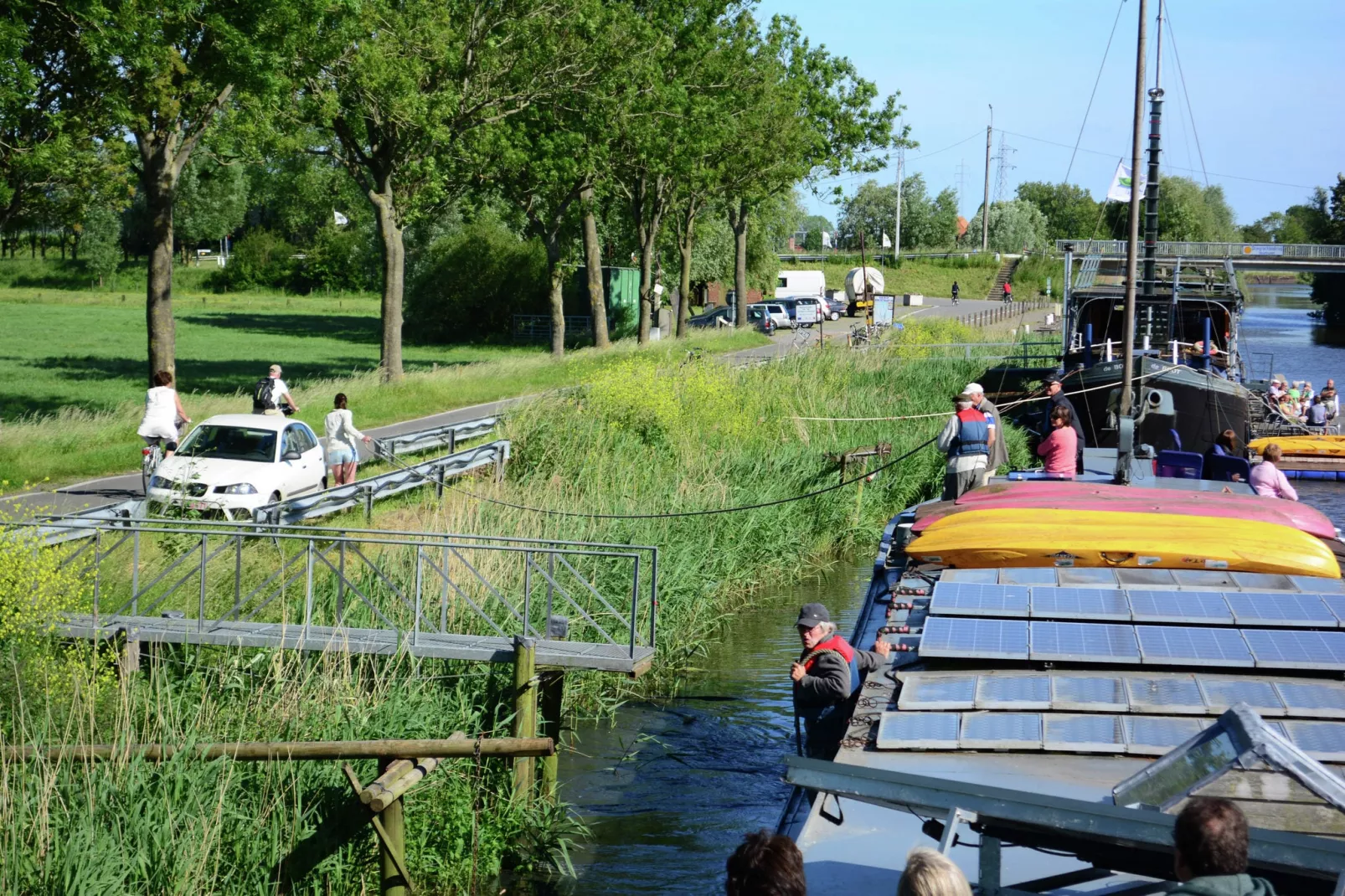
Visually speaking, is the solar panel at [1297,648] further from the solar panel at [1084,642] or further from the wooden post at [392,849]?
the wooden post at [392,849]

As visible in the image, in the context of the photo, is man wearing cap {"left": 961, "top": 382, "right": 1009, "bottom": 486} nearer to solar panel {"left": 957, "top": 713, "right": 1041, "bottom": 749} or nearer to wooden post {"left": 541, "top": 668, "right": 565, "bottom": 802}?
wooden post {"left": 541, "top": 668, "right": 565, "bottom": 802}

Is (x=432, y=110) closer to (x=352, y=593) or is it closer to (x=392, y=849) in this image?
(x=352, y=593)

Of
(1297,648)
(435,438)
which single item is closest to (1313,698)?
(1297,648)

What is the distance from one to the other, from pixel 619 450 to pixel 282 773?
36.7 ft

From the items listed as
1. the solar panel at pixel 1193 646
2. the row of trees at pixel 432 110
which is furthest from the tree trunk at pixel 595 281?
the solar panel at pixel 1193 646

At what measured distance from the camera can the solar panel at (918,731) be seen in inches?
291

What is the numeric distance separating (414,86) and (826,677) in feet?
71.4

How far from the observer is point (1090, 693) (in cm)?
774

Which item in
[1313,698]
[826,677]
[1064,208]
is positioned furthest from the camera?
[1064,208]

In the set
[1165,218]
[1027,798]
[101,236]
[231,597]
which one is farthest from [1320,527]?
[1165,218]

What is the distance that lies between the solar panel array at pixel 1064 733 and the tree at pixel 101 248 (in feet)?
282

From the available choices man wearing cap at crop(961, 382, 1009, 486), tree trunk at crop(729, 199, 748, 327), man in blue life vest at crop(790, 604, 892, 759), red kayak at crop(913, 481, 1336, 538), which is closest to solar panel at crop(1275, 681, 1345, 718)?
man in blue life vest at crop(790, 604, 892, 759)

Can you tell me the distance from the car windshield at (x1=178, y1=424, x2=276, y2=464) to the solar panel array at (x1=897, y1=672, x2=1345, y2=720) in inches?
427

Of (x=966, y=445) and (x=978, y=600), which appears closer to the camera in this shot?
(x=978, y=600)
